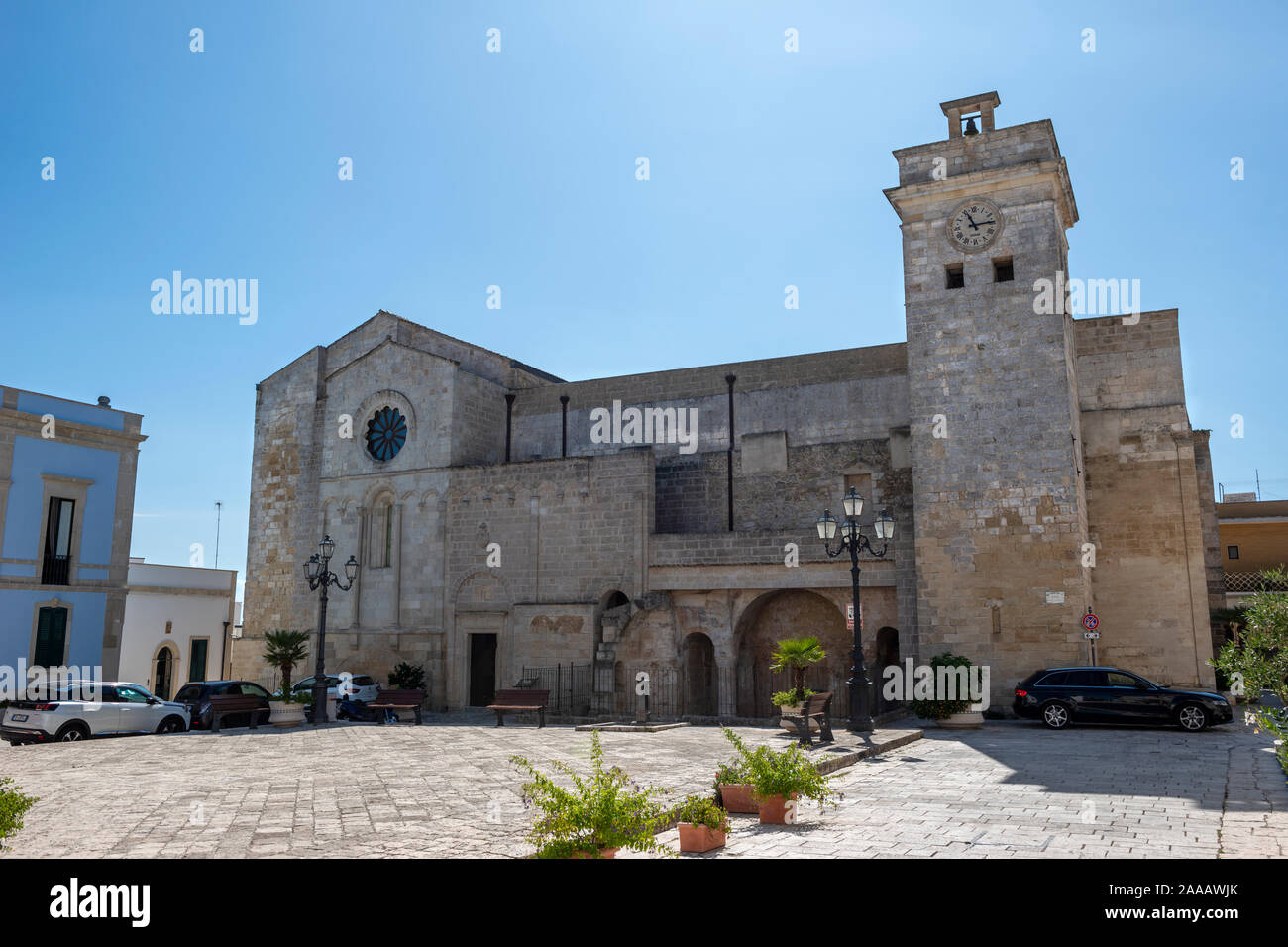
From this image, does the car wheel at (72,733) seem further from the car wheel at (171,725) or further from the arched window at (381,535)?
the arched window at (381,535)

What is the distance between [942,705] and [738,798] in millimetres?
11350

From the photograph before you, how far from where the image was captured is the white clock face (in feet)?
74.1

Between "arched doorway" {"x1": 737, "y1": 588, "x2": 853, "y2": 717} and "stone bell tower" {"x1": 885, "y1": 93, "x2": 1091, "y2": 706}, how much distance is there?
10.7 ft

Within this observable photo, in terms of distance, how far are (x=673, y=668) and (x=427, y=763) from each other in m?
11.6

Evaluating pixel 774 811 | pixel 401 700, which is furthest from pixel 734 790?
pixel 401 700

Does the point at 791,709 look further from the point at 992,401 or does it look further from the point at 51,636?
the point at 51,636

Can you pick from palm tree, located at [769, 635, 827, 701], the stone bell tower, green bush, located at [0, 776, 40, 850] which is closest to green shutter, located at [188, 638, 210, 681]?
palm tree, located at [769, 635, 827, 701]

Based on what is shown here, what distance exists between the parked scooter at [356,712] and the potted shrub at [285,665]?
1.33 m

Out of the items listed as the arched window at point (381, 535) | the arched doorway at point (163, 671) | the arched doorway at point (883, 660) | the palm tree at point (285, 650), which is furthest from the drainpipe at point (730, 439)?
the arched doorway at point (163, 671)

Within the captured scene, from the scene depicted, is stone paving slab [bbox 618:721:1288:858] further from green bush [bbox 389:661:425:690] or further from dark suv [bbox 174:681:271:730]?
green bush [bbox 389:661:425:690]

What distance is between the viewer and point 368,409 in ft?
103

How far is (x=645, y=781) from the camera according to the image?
11414 millimetres

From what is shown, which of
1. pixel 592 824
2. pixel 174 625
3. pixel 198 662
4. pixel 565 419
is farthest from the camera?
pixel 198 662
